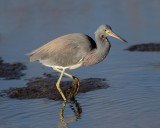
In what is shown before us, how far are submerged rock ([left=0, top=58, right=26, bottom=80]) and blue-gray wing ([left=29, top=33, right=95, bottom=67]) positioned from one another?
3.31 feet

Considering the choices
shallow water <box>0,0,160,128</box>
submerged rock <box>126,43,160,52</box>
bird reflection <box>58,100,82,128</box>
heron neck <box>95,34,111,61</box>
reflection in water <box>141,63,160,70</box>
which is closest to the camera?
bird reflection <box>58,100,82,128</box>

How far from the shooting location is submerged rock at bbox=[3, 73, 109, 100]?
7743 mm

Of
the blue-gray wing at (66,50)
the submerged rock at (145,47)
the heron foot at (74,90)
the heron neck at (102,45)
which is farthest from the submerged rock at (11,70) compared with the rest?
the submerged rock at (145,47)

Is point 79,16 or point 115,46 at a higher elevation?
point 79,16

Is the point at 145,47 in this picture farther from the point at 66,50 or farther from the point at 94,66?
the point at 66,50

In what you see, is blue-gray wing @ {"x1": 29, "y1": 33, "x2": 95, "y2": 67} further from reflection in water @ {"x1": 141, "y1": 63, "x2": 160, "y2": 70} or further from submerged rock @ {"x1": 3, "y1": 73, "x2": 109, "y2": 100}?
reflection in water @ {"x1": 141, "y1": 63, "x2": 160, "y2": 70}

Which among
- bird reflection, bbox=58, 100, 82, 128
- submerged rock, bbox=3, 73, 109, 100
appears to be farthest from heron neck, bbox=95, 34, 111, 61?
bird reflection, bbox=58, 100, 82, 128

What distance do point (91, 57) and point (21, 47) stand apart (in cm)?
374

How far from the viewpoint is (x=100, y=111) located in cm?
668

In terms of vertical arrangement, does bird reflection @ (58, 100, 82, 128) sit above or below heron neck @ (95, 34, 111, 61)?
below

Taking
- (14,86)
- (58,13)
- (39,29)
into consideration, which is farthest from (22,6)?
(14,86)

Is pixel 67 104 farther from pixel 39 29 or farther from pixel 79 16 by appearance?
pixel 79 16

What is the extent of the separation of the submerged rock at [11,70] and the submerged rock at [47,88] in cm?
50

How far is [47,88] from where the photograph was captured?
817cm
